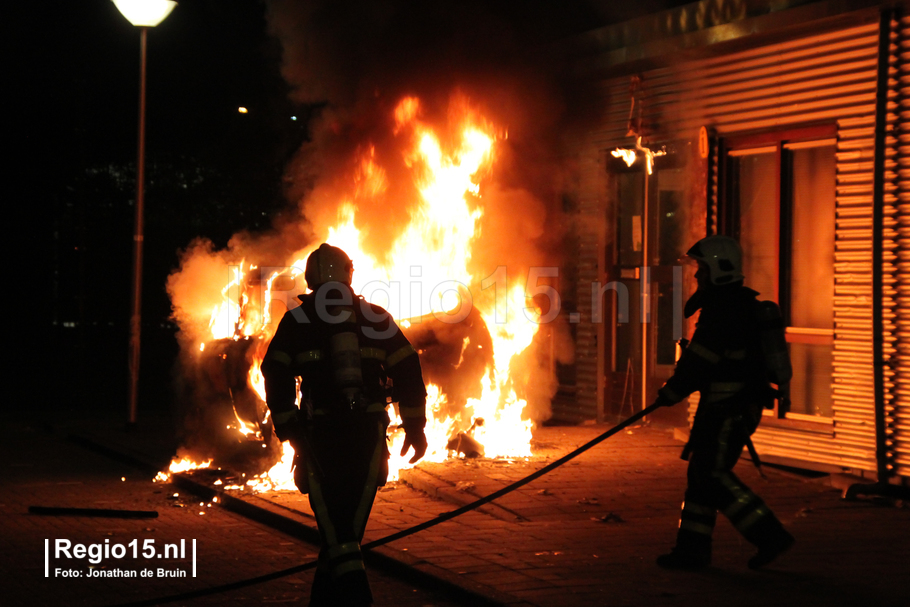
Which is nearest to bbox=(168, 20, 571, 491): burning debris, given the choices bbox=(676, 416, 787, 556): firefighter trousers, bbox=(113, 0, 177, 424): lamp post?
bbox=(113, 0, 177, 424): lamp post

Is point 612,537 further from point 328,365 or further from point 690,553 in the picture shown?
point 328,365

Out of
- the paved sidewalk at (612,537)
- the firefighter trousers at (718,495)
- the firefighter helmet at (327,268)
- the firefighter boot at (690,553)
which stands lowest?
the paved sidewalk at (612,537)

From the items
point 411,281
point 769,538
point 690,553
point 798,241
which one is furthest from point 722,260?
point 411,281

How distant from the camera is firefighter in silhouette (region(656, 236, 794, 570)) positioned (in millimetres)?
5969

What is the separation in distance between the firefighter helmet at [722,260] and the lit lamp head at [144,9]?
8.20 meters

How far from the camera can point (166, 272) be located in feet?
76.6

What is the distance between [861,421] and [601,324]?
3.86 meters

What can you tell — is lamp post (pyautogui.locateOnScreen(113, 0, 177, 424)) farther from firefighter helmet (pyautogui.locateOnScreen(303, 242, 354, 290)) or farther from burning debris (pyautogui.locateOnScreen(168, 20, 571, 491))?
firefighter helmet (pyautogui.locateOnScreen(303, 242, 354, 290))

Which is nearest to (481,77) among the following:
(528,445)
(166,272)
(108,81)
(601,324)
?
(601,324)

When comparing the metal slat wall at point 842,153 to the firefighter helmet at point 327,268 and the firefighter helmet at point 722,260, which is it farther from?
the firefighter helmet at point 327,268

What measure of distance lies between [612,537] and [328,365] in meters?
2.73

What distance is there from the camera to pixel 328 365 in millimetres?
5121

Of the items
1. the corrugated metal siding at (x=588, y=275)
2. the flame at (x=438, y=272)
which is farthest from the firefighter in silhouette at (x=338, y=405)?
the corrugated metal siding at (x=588, y=275)

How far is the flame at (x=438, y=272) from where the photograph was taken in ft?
32.7
